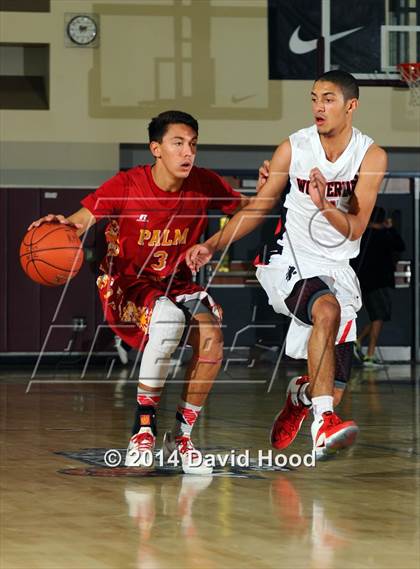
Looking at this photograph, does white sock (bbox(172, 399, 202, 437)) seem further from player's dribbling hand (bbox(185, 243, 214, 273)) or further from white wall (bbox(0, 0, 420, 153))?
white wall (bbox(0, 0, 420, 153))

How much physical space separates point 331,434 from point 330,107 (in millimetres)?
1520

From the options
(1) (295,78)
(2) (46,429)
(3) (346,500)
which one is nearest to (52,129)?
(1) (295,78)

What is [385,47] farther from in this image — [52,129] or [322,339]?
[322,339]

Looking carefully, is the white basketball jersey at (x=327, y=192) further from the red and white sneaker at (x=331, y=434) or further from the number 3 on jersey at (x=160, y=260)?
the red and white sneaker at (x=331, y=434)

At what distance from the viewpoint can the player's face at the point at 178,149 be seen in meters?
5.84

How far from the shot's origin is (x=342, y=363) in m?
5.91

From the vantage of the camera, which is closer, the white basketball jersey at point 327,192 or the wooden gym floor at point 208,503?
A: the wooden gym floor at point 208,503

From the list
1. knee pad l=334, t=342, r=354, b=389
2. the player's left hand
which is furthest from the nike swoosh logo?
the player's left hand

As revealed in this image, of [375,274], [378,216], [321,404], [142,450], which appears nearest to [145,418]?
[142,450]

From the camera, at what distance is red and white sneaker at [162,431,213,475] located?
18.0ft

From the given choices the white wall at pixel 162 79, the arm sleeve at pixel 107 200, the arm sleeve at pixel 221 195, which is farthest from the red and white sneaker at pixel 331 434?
the white wall at pixel 162 79

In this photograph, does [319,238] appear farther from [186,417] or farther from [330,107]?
[186,417]

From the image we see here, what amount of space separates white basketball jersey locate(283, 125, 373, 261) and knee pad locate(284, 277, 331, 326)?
214 millimetres

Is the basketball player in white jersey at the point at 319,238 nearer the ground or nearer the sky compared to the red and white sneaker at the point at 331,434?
nearer the sky
